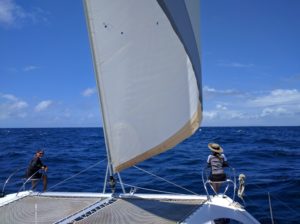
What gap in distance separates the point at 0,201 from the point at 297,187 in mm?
12575

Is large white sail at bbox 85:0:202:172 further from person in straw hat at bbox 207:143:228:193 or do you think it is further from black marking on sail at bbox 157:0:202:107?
person in straw hat at bbox 207:143:228:193

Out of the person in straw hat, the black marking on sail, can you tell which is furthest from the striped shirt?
the black marking on sail

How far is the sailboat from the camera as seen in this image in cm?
696

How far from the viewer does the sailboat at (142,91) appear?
274 inches

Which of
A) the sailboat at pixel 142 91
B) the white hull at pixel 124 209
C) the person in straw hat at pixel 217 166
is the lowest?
the person in straw hat at pixel 217 166

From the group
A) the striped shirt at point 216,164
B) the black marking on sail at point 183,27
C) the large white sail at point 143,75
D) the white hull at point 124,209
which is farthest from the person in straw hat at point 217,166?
the black marking on sail at point 183,27

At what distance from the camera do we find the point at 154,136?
24.9ft

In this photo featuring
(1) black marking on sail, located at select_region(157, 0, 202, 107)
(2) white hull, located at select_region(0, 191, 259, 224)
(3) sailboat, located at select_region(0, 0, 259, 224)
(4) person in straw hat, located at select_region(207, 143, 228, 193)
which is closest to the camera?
(1) black marking on sail, located at select_region(157, 0, 202, 107)

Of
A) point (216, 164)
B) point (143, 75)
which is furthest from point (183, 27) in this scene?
point (216, 164)

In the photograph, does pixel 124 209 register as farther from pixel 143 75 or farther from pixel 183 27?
pixel 183 27

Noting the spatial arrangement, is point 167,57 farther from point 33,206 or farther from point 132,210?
point 33,206

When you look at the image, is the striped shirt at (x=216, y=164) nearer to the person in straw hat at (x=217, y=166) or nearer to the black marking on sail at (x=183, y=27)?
the person in straw hat at (x=217, y=166)

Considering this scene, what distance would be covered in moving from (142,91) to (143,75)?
32 cm

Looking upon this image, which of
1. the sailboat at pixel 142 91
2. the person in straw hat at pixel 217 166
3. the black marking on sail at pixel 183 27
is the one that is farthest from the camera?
the person in straw hat at pixel 217 166
